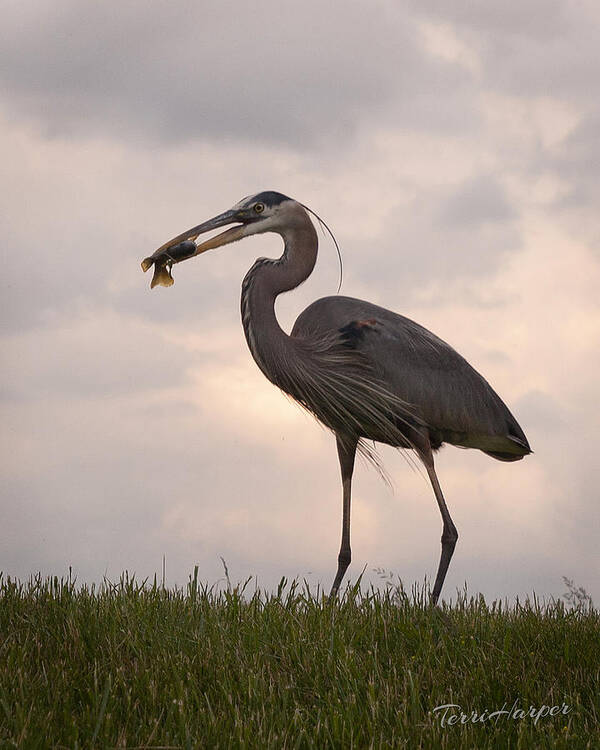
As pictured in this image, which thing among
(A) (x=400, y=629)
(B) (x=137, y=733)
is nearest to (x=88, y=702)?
(B) (x=137, y=733)

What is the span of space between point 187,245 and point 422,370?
196 centimetres

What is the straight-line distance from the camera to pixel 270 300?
6473mm

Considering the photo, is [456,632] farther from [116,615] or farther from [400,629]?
[116,615]

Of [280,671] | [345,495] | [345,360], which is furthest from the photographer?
[345,495]

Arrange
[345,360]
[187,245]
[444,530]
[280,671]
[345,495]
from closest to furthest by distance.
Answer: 1. [280,671]
2. [187,245]
3. [345,360]
4. [444,530]
5. [345,495]

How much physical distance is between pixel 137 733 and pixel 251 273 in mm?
3676

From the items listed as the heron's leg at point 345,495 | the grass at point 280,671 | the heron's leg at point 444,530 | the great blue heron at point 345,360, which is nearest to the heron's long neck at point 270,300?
the great blue heron at point 345,360

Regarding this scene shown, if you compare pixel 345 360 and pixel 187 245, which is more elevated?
pixel 187 245

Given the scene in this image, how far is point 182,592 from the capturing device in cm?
553

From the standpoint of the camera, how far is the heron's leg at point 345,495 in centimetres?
698

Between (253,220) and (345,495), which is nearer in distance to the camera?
(253,220)

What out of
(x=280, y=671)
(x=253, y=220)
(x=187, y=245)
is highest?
(x=253, y=220)

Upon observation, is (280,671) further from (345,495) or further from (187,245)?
(187,245)

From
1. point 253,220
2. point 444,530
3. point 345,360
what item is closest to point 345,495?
point 444,530
